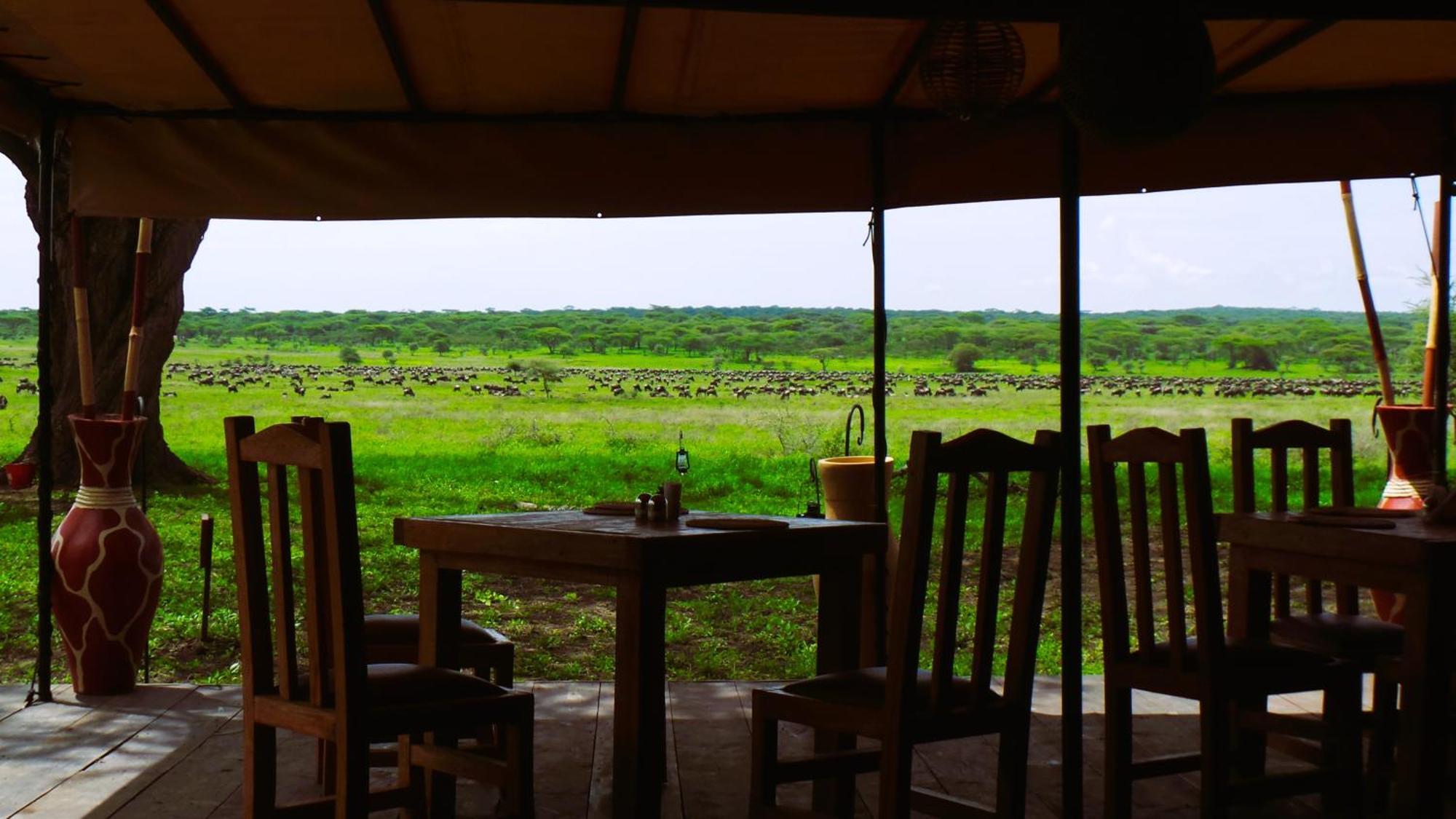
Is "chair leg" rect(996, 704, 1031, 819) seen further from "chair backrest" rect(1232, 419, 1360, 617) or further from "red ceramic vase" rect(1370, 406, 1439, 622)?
"red ceramic vase" rect(1370, 406, 1439, 622)

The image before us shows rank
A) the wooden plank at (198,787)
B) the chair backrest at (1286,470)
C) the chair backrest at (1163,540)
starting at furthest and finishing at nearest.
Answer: the chair backrest at (1286,470) < the wooden plank at (198,787) < the chair backrest at (1163,540)

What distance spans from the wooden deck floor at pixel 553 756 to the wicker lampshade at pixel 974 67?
1.73 meters

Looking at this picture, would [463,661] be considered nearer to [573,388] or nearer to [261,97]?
[261,97]

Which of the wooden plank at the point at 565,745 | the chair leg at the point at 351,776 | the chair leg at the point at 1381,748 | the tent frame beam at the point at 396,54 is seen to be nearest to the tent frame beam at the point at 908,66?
the tent frame beam at the point at 396,54

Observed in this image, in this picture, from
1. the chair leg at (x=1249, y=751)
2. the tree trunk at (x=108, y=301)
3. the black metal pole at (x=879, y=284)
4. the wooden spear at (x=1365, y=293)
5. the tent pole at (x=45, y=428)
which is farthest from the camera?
the tree trunk at (x=108, y=301)

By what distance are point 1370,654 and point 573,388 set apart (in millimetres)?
20182

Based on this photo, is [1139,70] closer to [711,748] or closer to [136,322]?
[711,748]

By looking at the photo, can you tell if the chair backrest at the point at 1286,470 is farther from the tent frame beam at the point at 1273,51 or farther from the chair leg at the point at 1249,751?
the tent frame beam at the point at 1273,51

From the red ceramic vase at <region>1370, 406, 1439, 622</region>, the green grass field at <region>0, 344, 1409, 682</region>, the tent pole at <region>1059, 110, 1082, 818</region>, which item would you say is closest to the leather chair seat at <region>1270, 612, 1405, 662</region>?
the tent pole at <region>1059, 110, 1082, 818</region>

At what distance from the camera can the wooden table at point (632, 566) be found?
109 inches

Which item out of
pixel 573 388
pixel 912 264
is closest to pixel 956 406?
pixel 912 264

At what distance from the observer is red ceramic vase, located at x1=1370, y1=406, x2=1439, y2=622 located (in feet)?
15.3

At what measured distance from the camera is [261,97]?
172 inches

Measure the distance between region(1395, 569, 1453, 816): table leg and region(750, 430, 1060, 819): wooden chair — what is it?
2.74 ft
